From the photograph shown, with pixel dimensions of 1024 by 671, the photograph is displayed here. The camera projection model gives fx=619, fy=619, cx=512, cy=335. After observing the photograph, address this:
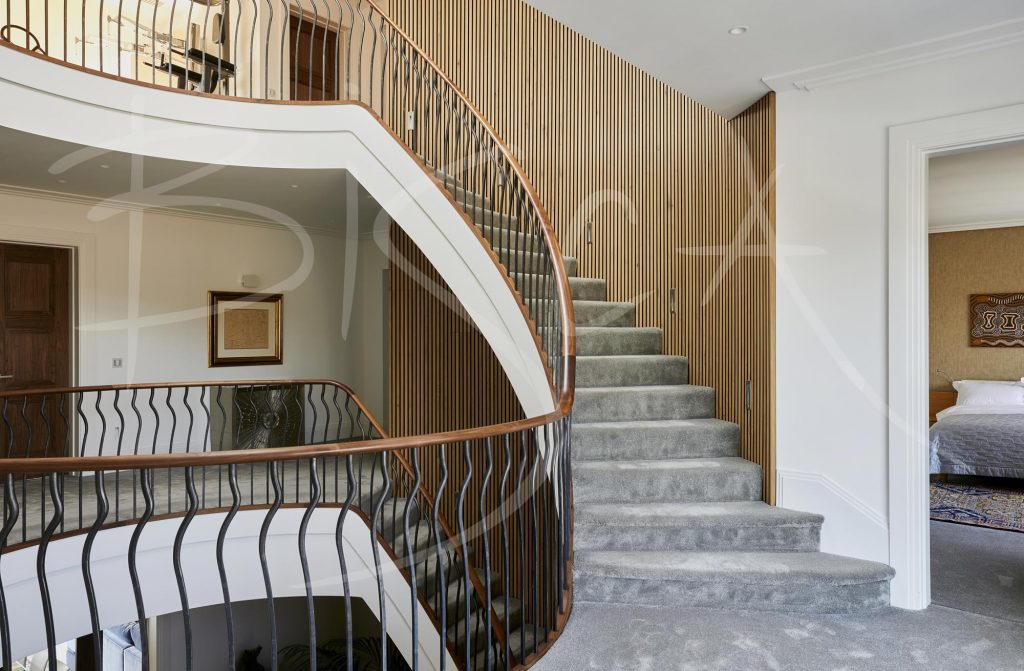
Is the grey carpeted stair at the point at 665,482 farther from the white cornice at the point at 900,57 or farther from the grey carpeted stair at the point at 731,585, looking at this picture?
the white cornice at the point at 900,57

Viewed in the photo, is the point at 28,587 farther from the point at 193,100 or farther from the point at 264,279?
the point at 264,279

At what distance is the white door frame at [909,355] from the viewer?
302cm

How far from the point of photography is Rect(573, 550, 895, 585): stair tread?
2.80 meters

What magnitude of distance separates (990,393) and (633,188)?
4.90m

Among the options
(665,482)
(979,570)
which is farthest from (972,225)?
(665,482)

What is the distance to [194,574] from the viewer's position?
14.1 feet

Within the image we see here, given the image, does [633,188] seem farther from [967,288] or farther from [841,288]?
[967,288]

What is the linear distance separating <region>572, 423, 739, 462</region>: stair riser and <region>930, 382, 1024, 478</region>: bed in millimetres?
3594

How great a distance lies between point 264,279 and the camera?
688 cm

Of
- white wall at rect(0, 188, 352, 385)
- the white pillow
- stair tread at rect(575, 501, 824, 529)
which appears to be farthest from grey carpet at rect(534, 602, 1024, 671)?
white wall at rect(0, 188, 352, 385)

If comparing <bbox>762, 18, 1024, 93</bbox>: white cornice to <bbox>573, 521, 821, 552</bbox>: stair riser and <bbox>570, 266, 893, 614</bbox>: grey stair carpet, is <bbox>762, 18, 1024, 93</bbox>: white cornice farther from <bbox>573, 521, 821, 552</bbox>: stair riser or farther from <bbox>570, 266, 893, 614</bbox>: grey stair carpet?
<bbox>573, 521, 821, 552</bbox>: stair riser

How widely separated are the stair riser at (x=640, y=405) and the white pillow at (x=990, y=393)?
4612 mm

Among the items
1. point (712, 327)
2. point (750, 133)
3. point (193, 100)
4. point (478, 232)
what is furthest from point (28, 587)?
point (750, 133)

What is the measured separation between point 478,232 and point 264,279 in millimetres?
3804
